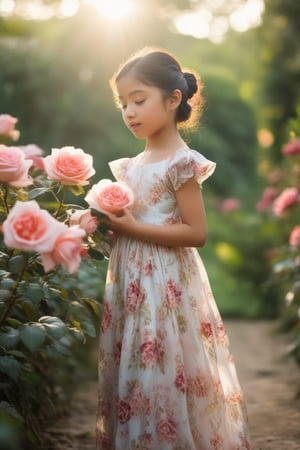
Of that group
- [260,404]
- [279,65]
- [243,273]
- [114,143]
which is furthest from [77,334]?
[279,65]

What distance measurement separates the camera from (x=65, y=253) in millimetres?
1813

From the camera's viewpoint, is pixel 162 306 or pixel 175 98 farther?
pixel 175 98

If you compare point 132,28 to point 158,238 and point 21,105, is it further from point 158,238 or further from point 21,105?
point 158,238

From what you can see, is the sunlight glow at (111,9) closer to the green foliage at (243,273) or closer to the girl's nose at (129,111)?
the green foliage at (243,273)

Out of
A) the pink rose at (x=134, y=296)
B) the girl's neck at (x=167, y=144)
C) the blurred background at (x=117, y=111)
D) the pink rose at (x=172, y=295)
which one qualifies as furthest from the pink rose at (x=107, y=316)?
the blurred background at (x=117, y=111)

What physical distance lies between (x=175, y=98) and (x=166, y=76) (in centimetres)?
9

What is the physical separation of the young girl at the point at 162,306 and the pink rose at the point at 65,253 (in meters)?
0.38

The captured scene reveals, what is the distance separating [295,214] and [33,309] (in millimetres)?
4241

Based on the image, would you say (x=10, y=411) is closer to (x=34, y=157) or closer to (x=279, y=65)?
(x=34, y=157)

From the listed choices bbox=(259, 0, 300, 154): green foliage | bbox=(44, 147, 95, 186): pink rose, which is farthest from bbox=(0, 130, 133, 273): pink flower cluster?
bbox=(259, 0, 300, 154): green foliage

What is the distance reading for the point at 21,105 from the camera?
7.70 meters

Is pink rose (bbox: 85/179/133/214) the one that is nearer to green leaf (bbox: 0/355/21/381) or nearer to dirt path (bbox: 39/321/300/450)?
green leaf (bbox: 0/355/21/381)

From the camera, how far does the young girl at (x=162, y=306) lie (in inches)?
86.6

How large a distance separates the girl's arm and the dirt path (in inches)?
44.0
